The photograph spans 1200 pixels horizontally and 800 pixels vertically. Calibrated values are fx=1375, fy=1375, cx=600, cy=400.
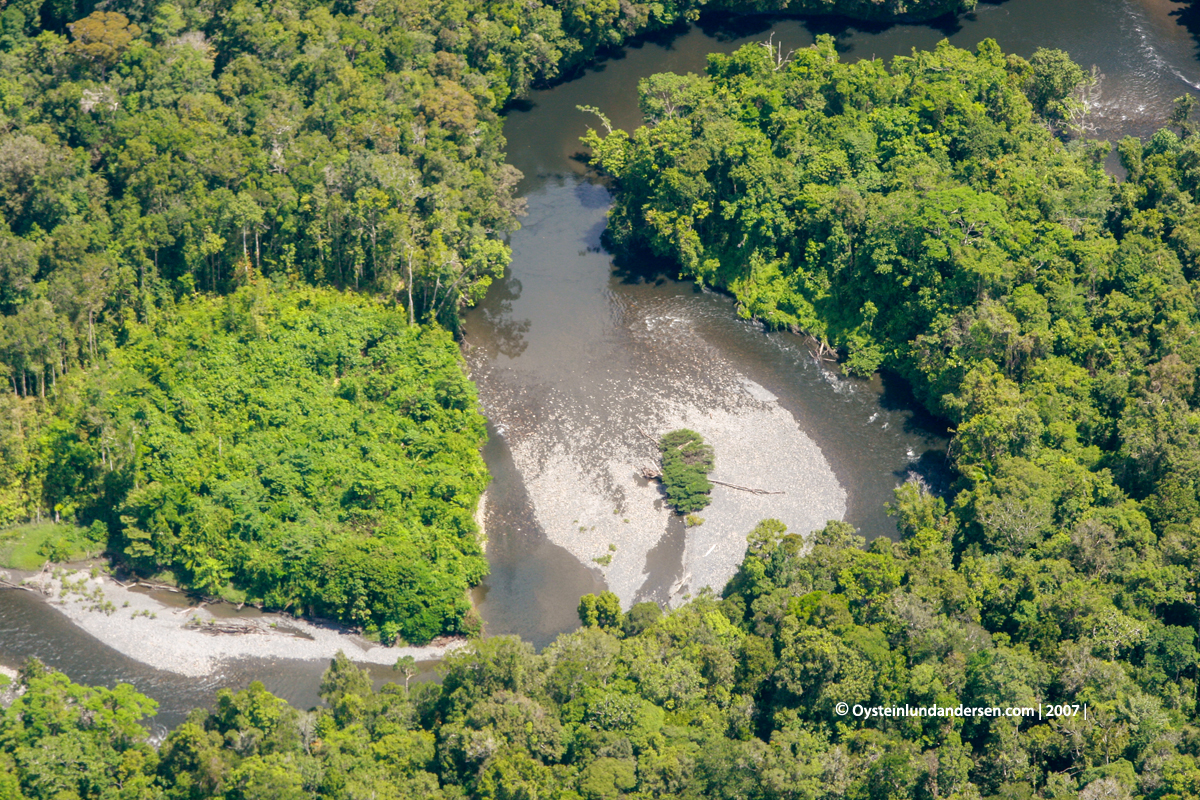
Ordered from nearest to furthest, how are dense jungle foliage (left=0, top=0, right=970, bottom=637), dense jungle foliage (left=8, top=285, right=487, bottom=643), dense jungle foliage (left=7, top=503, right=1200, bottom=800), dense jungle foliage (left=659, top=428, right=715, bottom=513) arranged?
1. dense jungle foliage (left=7, top=503, right=1200, bottom=800)
2. dense jungle foliage (left=8, top=285, right=487, bottom=643)
3. dense jungle foliage (left=0, top=0, right=970, bottom=637)
4. dense jungle foliage (left=659, top=428, right=715, bottom=513)

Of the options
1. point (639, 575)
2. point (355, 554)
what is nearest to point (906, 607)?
point (639, 575)

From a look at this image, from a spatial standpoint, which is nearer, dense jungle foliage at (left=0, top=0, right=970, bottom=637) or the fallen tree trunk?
dense jungle foliage at (left=0, top=0, right=970, bottom=637)

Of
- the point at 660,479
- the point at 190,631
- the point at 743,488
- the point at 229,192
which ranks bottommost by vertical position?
the point at 190,631

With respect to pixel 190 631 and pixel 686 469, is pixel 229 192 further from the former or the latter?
pixel 686 469

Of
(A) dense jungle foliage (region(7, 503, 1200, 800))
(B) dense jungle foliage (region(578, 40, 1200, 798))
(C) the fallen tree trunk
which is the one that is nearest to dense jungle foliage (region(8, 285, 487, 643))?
(A) dense jungle foliage (region(7, 503, 1200, 800))

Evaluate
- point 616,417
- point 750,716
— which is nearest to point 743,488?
point 616,417

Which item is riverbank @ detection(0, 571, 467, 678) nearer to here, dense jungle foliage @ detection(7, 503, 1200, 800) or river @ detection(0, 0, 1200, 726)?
river @ detection(0, 0, 1200, 726)

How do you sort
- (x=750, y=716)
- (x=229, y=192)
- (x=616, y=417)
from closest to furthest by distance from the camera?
(x=750, y=716)
(x=616, y=417)
(x=229, y=192)

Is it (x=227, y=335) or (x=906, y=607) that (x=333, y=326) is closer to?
(x=227, y=335)
